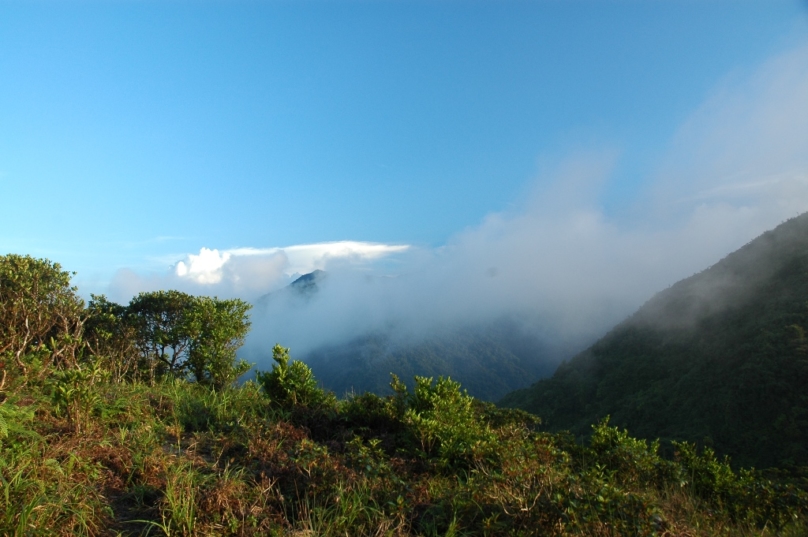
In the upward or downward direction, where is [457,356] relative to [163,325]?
downward

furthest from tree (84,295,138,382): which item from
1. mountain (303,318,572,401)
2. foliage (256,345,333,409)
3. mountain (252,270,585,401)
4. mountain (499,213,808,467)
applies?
mountain (303,318,572,401)

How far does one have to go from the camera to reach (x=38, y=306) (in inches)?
290

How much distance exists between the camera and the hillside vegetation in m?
3.48

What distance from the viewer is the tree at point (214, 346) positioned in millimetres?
9219

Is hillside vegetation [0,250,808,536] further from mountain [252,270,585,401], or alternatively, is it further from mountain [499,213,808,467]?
mountain [252,270,585,401]

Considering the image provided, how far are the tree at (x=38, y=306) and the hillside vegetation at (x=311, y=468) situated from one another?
8cm

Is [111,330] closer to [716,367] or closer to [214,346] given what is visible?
[214,346]

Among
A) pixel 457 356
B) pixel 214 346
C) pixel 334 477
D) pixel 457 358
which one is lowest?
pixel 457 358

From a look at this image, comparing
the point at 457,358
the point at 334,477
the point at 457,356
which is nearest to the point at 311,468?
the point at 334,477

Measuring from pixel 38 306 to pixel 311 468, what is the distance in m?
5.72

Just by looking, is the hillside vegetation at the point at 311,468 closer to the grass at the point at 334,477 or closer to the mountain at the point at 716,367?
the grass at the point at 334,477

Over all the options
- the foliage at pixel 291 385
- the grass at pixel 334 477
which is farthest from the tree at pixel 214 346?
the grass at pixel 334 477

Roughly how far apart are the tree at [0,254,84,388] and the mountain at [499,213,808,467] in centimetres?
2828

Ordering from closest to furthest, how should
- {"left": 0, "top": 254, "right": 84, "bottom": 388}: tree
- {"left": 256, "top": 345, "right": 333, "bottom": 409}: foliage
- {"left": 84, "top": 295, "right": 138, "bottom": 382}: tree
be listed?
{"left": 0, "top": 254, "right": 84, "bottom": 388}: tree
{"left": 256, "top": 345, "right": 333, "bottom": 409}: foliage
{"left": 84, "top": 295, "right": 138, "bottom": 382}: tree
